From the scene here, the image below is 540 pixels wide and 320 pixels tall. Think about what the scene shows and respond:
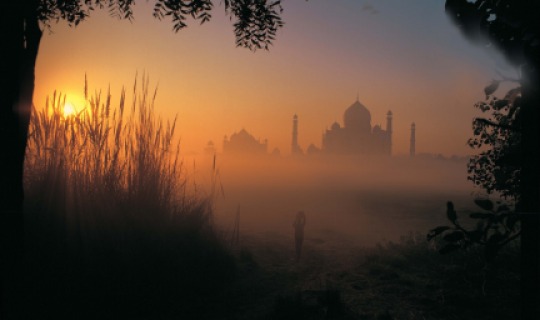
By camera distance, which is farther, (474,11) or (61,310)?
(61,310)

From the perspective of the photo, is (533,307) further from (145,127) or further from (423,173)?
(423,173)

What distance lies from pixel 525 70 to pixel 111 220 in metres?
4.76

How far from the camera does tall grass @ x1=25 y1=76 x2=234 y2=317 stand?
4.11 meters

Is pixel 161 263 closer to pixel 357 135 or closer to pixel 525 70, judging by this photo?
pixel 525 70

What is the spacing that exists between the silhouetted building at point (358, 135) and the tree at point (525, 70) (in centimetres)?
8390

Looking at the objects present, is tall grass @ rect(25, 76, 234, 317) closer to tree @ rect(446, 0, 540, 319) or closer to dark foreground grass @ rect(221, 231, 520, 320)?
dark foreground grass @ rect(221, 231, 520, 320)

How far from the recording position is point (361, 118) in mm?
84938

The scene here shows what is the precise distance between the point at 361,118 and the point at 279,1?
275ft

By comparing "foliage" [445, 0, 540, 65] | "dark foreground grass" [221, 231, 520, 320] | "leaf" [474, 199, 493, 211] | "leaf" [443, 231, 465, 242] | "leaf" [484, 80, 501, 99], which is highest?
"foliage" [445, 0, 540, 65]

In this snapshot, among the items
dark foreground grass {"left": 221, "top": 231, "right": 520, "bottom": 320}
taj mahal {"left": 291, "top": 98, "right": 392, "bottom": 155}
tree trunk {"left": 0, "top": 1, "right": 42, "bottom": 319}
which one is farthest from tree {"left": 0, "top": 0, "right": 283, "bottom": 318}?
taj mahal {"left": 291, "top": 98, "right": 392, "bottom": 155}

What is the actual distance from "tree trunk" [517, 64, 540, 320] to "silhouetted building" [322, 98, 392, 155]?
84.0 meters

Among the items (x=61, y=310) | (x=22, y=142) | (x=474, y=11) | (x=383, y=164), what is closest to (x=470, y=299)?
(x=474, y=11)

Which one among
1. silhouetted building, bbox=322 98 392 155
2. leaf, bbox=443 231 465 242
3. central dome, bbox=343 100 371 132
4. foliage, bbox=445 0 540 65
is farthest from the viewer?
silhouetted building, bbox=322 98 392 155

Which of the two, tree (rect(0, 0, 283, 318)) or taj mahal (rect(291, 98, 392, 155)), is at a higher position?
taj mahal (rect(291, 98, 392, 155))
